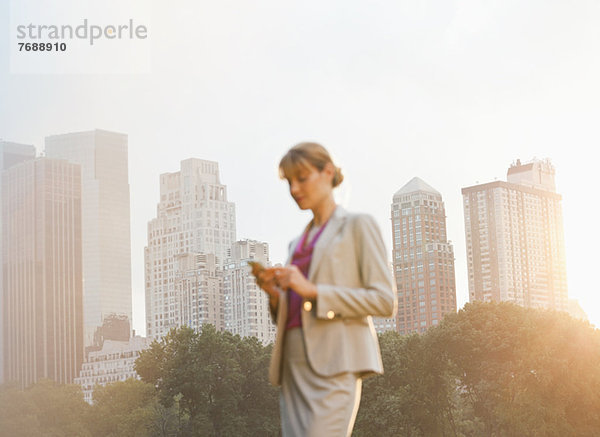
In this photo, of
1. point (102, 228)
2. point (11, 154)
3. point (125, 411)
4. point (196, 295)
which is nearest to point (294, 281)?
point (125, 411)

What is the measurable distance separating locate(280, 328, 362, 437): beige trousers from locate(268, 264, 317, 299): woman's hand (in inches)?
7.0

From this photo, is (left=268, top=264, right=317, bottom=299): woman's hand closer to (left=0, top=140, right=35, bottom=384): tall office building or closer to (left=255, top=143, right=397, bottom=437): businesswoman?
(left=255, top=143, right=397, bottom=437): businesswoman

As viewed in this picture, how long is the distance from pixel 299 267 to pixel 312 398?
43 centimetres

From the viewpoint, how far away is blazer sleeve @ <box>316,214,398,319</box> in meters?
3.01

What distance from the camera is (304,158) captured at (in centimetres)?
322

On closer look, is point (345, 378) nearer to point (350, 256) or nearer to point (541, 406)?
point (350, 256)

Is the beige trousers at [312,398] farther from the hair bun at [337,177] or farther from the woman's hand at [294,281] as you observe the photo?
the hair bun at [337,177]

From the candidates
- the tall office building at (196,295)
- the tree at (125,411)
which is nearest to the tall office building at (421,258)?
the tall office building at (196,295)

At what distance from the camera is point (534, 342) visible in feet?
107

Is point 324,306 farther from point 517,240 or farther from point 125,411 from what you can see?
point 517,240

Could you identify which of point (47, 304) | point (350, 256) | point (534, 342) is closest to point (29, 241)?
point (47, 304)

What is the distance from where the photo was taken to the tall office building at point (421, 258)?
287 ft

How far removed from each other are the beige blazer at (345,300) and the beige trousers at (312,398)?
39 mm

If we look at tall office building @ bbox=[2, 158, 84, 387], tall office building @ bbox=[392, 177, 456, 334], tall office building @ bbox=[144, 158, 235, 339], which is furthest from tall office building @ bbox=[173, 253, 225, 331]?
tall office building @ bbox=[392, 177, 456, 334]
